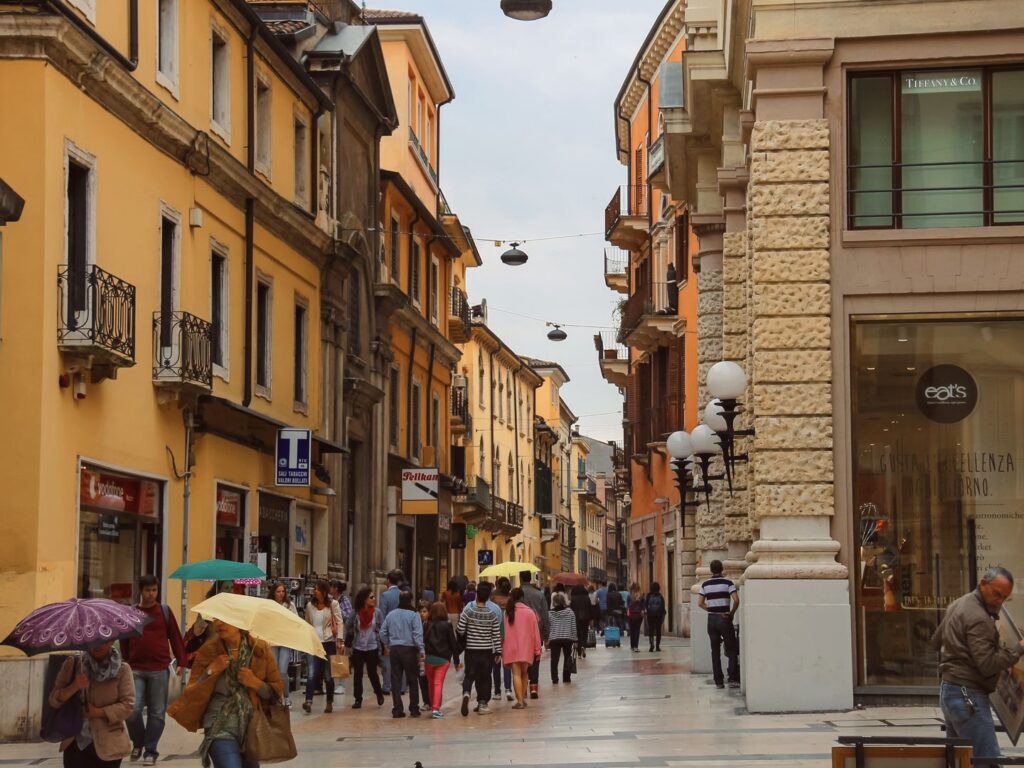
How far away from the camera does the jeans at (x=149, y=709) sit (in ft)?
54.2

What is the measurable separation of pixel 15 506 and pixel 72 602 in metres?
7.74

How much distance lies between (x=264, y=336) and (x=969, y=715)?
20.0 meters

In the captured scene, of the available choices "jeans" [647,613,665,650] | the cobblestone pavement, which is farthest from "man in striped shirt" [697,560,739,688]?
"jeans" [647,613,665,650]

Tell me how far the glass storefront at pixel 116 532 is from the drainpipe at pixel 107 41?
498 centimetres

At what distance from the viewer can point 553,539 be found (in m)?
97.6

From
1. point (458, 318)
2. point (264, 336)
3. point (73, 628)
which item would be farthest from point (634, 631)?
point (73, 628)

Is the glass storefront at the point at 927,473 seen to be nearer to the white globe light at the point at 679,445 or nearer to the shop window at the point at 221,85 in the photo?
the white globe light at the point at 679,445

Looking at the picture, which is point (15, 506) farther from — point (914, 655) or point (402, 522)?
point (402, 522)

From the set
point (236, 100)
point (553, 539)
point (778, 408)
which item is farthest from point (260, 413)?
point (553, 539)

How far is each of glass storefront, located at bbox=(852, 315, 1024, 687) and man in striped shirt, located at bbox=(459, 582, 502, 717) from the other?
5.80 meters

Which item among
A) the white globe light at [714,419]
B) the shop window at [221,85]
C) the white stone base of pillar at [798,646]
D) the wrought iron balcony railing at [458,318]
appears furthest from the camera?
the wrought iron balcony railing at [458,318]

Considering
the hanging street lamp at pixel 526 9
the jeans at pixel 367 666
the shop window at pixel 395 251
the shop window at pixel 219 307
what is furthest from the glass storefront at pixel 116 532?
the shop window at pixel 395 251

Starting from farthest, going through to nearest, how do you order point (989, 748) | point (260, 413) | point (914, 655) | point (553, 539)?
point (553, 539) → point (260, 413) → point (914, 655) → point (989, 748)

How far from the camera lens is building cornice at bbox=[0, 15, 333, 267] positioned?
19328mm
